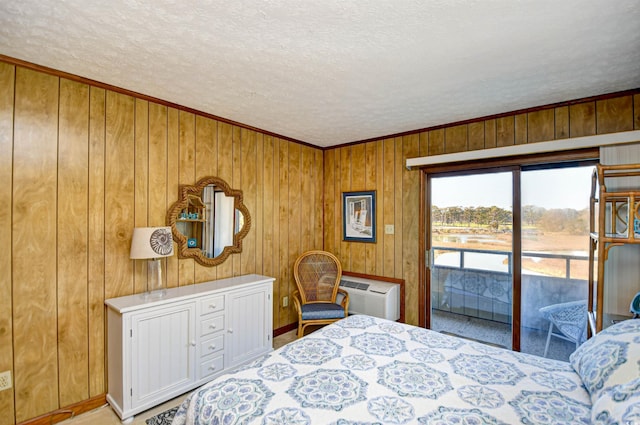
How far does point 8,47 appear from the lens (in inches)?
76.1

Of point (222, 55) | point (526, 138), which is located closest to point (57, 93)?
point (222, 55)

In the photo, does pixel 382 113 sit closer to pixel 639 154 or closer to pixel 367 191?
pixel 367 191

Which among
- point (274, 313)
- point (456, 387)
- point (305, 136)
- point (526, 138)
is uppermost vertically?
point (305, 136)

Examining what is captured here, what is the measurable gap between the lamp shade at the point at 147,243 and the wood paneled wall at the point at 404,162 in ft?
8.05

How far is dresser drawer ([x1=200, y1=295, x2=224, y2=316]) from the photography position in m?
2.70

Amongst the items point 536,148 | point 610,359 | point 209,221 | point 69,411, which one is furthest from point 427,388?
point 69,411

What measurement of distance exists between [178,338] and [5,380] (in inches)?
40.9

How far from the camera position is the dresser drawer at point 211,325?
2703mm

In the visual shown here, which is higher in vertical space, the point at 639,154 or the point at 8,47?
the point at 8,47

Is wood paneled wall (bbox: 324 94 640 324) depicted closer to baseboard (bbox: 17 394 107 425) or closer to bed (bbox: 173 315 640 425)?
bed (bbox: 173 315 640 425)

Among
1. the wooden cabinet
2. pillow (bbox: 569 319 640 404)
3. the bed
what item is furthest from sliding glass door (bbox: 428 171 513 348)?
pillow (bbox: 569 319 640 404)

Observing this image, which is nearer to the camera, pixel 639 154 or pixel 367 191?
pixel 639 154

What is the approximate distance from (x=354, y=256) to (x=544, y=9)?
126 inches

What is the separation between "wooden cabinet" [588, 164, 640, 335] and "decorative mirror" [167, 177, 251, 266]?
3.02 m
